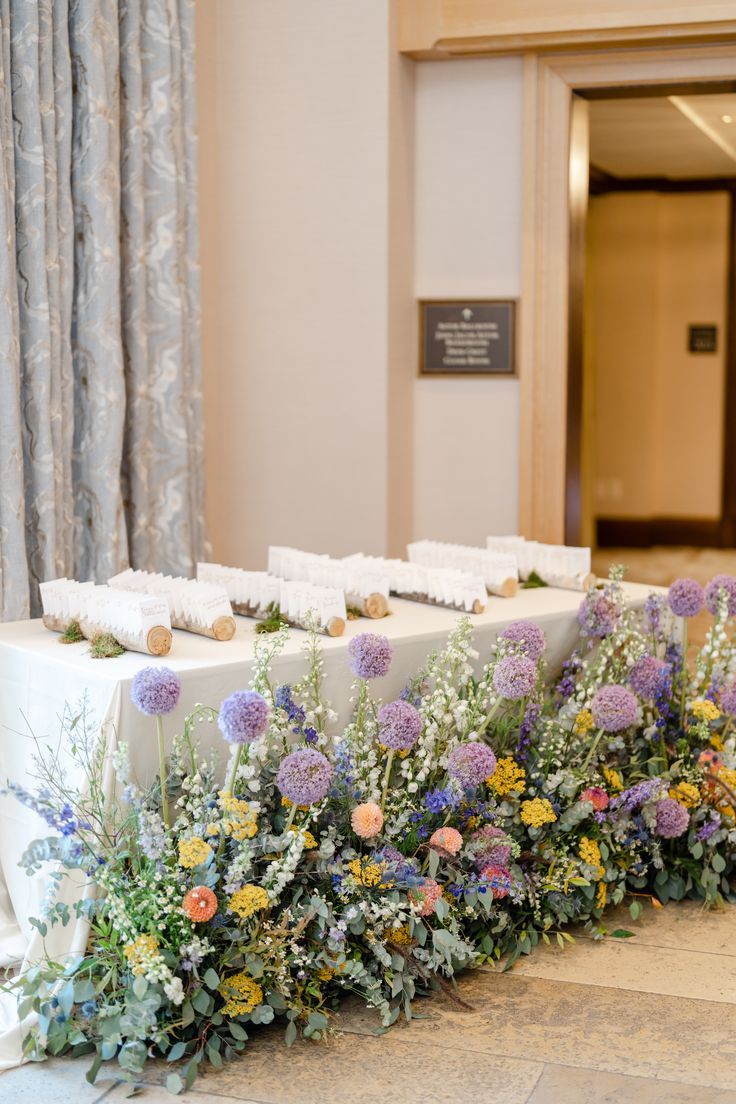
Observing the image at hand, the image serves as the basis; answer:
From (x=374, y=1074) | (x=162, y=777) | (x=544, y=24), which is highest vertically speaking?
(x=544, y=24)

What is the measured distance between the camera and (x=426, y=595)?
3.47 m

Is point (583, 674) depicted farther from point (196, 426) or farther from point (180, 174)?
point (180, 174)

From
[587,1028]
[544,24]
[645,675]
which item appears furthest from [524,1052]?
[544,24]

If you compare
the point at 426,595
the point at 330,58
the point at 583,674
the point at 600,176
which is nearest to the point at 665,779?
the point at 583,674

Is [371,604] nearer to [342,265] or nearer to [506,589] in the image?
[506,589]

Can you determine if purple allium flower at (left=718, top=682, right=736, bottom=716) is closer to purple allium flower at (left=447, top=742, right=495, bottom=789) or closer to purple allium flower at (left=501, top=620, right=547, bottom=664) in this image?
purple allium flower at (left=501, top=620, right=547, bottom=664)

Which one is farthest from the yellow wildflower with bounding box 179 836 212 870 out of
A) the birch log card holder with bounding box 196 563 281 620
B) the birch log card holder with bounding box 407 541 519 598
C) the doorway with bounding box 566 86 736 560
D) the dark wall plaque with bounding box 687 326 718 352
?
the dark wall plaque with bounding box 687 326 718 352

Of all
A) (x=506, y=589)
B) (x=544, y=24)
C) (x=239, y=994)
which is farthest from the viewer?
(x=544, y=24)

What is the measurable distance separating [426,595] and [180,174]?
2.02 meters

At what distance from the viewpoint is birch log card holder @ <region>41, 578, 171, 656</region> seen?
111 inches

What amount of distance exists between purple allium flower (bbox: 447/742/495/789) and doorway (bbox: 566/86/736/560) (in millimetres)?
7254

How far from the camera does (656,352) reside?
34.0ft

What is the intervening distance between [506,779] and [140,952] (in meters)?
0.95

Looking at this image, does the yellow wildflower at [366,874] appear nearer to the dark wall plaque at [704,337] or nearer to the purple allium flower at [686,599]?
the purple allium flower at [686,599]
